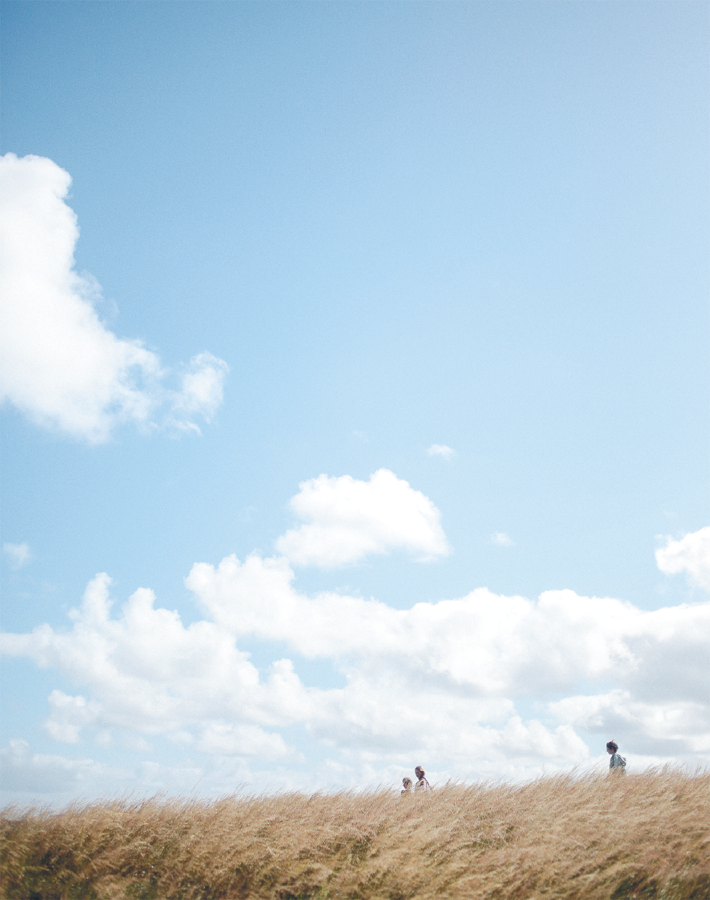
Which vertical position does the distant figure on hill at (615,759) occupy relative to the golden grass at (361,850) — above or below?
above

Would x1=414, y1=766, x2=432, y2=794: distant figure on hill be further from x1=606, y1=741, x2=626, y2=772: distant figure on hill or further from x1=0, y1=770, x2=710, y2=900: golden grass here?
x1=606, y1=741, x2=626, y2=772: distant figure on hill

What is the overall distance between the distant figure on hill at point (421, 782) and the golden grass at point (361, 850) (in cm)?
151

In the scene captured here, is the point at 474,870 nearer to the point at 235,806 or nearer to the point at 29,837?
the point at 235,806

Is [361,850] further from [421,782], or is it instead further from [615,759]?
[615,759]

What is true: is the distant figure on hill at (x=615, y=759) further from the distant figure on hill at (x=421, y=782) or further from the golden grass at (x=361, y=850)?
the distant figure on hill at (x=421, y=782)

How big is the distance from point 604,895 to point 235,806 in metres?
7.02

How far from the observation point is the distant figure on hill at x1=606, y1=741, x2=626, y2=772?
14.2 m

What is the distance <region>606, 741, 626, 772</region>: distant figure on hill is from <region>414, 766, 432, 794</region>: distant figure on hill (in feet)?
15.1

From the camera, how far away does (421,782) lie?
566 inches

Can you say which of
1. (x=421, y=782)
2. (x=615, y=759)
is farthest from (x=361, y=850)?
(x=615, y=759)

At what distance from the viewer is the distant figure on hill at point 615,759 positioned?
14.2m

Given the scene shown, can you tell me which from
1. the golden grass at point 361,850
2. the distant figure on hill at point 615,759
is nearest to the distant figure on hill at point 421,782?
the golden grass at point 361,850

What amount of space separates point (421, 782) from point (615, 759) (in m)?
4.97

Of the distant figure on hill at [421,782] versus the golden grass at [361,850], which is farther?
→ the distant figure on hill at [421,782]
